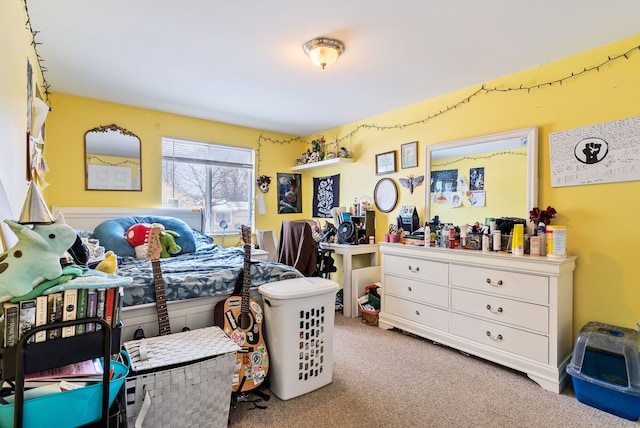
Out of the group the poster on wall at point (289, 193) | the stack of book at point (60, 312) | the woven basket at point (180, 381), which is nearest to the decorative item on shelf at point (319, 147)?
the poster on wall at point (289, 193)

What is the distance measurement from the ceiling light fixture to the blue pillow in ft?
6.58

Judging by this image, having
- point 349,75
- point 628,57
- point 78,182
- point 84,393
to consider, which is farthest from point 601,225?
point 78,182

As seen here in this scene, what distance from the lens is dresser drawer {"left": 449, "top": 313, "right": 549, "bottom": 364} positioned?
2100 mm

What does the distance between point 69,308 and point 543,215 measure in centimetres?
287

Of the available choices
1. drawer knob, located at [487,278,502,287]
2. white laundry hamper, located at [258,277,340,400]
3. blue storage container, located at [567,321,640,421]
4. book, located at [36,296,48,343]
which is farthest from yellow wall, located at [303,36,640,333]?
book, located at [36,296,48,343]

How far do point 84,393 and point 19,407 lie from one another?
6.0 inches

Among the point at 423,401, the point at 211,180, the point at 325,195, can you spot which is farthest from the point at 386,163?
the point at 423,401

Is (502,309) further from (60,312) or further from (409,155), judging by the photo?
(60,312)

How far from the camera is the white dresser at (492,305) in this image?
2.07m

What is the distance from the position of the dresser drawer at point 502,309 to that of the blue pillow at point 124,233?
2460 mm

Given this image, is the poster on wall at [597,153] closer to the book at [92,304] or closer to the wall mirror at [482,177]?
the wall mirror at [482,177]

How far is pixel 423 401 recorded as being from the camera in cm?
189

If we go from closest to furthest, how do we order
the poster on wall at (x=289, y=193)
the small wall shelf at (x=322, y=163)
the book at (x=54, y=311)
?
the book at (x=54, y=311) → the small wall shelf at (x=322, y=163) → the poster on wall at (x=289, y=193)

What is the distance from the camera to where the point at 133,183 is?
3.50 metres
